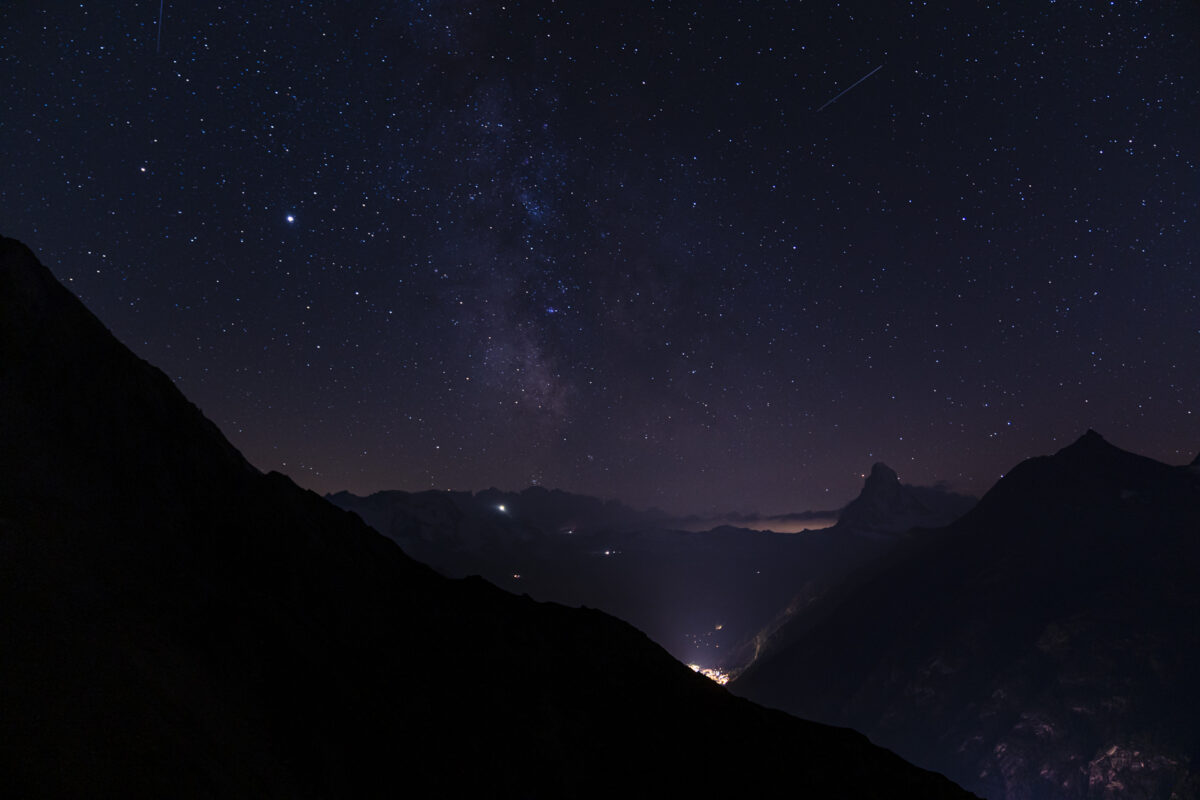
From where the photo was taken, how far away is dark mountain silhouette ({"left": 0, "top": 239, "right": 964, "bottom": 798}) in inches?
690

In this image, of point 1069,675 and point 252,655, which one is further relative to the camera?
point 1069,675

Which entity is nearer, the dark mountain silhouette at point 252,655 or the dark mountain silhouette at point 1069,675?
the dark mountain silhouette at point 252,655

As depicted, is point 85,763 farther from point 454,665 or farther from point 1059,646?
point 1059,646

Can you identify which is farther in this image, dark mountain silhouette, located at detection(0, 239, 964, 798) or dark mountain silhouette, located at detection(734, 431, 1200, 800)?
dark mountain silhouette, located at detection(734, 431, 1200, 800)

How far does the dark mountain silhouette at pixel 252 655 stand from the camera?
1753 centimetres

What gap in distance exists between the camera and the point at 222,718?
66.5ft

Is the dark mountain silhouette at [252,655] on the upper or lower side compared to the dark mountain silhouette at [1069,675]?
lower

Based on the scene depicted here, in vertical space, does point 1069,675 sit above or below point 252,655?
above

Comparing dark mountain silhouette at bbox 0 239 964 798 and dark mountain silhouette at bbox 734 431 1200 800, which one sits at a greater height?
dark mountain silhouette at bbox 734 431 1200 800

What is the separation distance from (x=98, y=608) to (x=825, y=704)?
23180cm

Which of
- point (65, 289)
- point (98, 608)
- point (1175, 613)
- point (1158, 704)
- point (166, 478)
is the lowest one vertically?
point (98, 608)

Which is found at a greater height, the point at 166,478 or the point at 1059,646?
the point at 1059,646

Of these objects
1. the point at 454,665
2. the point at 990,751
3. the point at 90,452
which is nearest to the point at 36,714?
the point at 90,452

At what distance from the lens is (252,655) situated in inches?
960
